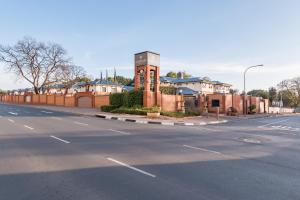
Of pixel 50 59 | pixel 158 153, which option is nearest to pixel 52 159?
pixel 158 153

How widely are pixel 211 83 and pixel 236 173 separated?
224 ft

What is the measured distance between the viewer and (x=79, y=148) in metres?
9.88

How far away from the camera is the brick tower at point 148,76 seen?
31750 mm

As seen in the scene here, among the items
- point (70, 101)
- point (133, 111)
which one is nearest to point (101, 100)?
point (70, 101)

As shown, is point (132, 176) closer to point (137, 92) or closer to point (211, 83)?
point (137, 92)

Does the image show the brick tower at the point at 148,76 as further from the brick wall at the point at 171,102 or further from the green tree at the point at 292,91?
the green tree at the point at 292,91

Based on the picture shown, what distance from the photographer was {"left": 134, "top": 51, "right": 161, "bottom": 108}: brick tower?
31750 mm

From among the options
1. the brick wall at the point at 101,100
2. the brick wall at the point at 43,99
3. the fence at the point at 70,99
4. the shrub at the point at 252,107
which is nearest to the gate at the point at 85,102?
the fence at the point at 70,99

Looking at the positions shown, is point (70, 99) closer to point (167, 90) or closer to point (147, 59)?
point (167, 90)

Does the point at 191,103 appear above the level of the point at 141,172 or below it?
above

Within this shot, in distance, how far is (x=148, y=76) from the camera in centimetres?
3175

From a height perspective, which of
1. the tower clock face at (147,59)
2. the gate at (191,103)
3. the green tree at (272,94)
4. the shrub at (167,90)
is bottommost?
the gate at (191,103)

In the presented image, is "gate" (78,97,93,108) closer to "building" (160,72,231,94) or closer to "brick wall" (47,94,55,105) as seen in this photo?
"brick wall" (47,94,55,105)

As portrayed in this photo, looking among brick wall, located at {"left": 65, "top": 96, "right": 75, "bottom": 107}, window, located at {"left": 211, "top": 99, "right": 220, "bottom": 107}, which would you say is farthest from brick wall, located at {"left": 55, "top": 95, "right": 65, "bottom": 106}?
window, located at {"left": 211, "top": 99, "right": 220, "bottom": 107}
